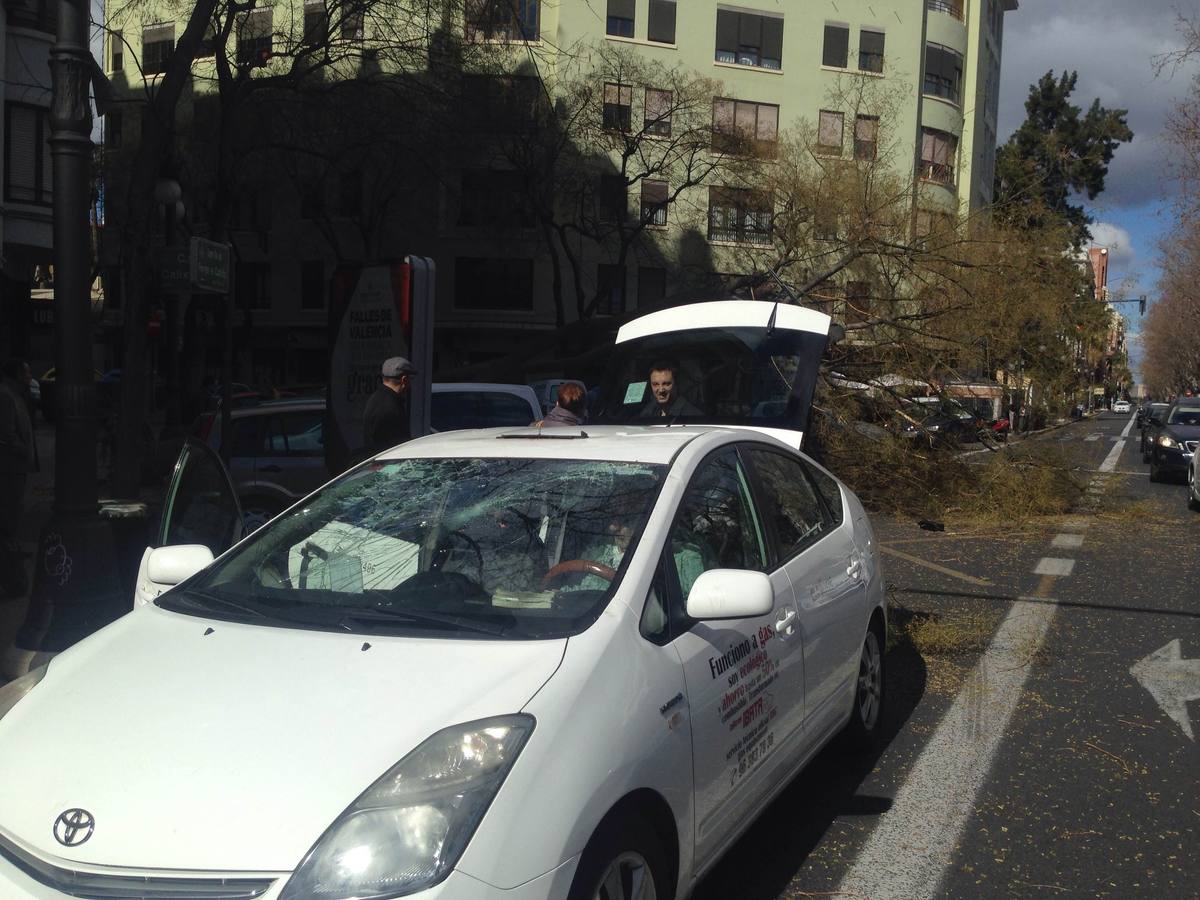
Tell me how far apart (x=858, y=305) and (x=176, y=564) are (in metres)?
12.4

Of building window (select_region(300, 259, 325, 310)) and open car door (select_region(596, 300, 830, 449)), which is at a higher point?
building window (select_region(300, 259, 325, 310))

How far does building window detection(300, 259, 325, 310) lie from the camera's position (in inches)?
1767

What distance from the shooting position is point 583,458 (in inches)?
157

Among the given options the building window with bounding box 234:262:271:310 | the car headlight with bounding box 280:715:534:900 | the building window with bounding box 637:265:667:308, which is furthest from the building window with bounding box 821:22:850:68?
the car headlight with bounding box 280:715:534:900

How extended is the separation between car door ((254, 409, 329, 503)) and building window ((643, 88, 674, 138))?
25.8 m

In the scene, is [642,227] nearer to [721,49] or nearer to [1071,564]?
[721,49]

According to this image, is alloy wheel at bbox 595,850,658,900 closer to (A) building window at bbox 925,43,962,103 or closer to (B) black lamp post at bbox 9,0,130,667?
(B) black lamp post at bbox 9,0,130,667

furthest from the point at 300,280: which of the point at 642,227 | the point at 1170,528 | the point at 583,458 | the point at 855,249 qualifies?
the point at 583,458

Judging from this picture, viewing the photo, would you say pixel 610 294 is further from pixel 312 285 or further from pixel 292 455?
pixel 292 455

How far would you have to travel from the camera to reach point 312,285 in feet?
148

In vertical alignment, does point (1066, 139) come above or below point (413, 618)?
above

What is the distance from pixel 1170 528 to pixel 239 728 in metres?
13.9

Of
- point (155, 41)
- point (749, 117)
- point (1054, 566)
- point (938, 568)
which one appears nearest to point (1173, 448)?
point (1054, 566)

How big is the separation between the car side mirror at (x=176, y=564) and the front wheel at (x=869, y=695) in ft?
8.90
